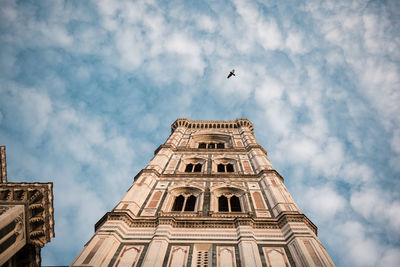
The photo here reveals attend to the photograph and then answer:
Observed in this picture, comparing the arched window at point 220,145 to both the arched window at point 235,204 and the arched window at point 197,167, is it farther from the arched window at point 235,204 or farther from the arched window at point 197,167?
the arched window at point 235,204

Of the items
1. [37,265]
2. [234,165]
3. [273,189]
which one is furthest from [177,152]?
[37,265]

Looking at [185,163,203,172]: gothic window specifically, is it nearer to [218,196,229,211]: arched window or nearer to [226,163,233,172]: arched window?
[226,163,233,172]: arched window

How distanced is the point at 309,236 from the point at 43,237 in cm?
902

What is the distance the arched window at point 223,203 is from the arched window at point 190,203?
1.23 meters

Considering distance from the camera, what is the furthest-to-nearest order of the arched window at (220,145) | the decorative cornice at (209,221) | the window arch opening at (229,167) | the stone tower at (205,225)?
the arched window at (220,145)
the window arch opening at (229,167)
the decorative cornice at (209,221)
the stone tower at (205,225)

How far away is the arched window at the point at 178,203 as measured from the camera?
14.2 meters

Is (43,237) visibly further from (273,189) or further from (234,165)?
(234,165)

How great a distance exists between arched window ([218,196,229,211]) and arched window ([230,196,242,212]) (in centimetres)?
29

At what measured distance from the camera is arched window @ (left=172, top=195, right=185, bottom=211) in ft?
46.4

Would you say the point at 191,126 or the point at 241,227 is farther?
the point at 191,126

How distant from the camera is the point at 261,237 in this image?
1090cm

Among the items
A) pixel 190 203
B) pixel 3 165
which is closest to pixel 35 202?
pixel 3 165

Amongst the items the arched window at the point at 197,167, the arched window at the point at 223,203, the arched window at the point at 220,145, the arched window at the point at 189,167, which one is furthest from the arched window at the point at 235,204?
the arched window at the point at 220,145

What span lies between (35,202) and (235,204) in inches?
337
